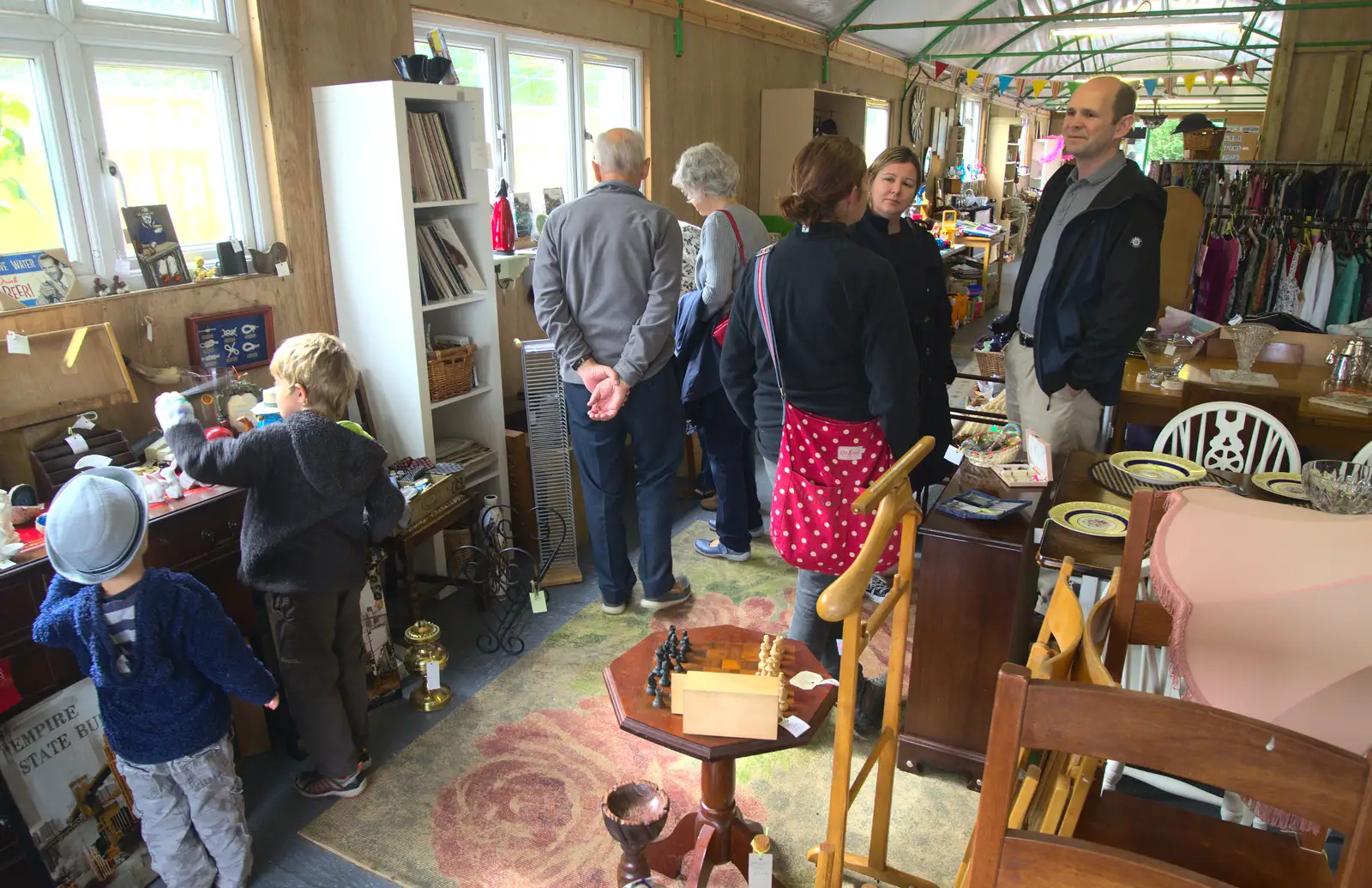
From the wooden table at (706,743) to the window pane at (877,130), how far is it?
7.80 metres

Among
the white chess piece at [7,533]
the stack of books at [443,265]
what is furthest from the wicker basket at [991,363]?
the white chess piece at [7,533]

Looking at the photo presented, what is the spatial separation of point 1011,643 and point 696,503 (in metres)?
2.25

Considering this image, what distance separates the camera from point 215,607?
6.48 ft

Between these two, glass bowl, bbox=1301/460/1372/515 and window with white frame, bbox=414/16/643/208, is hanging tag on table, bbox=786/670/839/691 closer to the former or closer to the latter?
glass bowl, bbox=1301/460/1372/515

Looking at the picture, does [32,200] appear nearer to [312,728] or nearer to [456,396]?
[456,396]

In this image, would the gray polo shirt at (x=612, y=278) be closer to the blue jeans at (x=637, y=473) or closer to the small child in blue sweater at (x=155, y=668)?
the blue jeans at (x=637, y=473)

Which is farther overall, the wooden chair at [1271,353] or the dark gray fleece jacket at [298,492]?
the wooden chair at [1271,353]

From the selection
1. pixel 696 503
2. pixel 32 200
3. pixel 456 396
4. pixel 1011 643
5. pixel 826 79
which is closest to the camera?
pixel 1011 643

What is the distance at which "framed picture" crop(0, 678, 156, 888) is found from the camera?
1.96 metres

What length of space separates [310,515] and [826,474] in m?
1.29

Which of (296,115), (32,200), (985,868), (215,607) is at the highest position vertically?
(296,115)

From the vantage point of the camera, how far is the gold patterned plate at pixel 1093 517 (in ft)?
6.65

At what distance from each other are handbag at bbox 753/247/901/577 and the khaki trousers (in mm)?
889

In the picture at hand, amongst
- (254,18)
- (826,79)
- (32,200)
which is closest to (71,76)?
(32,200)
